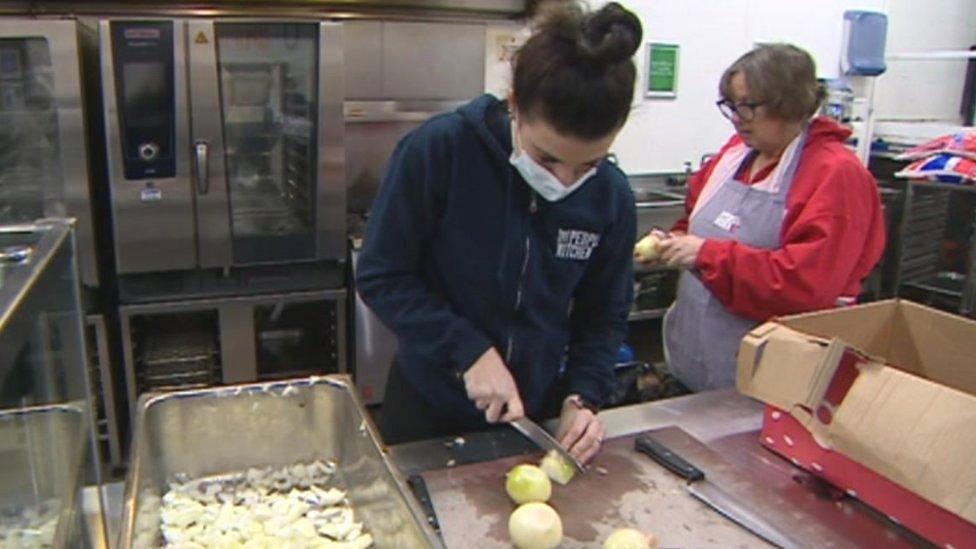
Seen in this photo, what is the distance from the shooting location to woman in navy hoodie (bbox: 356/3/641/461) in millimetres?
1153

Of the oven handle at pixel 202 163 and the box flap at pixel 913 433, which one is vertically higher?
the oven handle at pixel 202 163

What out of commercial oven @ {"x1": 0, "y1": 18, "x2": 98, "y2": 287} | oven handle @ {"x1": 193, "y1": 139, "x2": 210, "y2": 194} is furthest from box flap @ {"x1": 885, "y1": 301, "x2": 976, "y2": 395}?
commercial oven @ {"x1": 0, "y1": 18, "x2": 98, "y2": 287}

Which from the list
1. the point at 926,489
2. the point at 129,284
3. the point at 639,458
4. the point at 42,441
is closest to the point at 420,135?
the point at 639,458

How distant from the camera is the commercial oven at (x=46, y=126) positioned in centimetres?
242

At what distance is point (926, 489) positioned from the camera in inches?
37.2

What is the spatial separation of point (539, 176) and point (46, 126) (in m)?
2.13

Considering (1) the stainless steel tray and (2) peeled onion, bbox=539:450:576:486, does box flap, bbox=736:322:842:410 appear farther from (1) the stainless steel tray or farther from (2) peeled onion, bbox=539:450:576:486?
(1) the stainless steel tray

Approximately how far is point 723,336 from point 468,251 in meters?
0.76

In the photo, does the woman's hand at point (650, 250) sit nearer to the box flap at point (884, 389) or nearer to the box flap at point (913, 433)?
the box flap at point (884, 389)

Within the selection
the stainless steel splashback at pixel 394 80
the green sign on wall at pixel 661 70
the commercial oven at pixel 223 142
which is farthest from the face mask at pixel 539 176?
the green sign on wall at pixel 661 70

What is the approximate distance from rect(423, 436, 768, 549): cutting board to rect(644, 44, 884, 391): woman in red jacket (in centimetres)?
57

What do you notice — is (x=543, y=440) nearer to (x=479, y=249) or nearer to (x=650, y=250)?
(x=479, y=249)

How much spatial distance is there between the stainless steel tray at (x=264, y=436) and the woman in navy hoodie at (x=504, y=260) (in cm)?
17

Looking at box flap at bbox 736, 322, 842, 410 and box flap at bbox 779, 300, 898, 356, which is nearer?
box flap at bbox 736, 322, 842, 410
